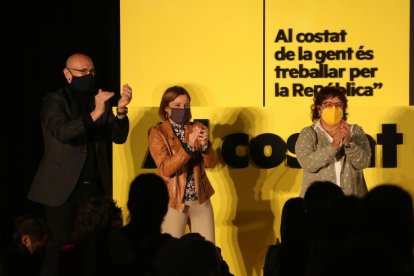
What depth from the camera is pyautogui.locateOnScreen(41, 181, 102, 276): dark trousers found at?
5441 mm

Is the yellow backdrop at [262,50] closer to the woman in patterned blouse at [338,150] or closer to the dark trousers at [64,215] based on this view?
the woman in patterned blouse at [338,150]

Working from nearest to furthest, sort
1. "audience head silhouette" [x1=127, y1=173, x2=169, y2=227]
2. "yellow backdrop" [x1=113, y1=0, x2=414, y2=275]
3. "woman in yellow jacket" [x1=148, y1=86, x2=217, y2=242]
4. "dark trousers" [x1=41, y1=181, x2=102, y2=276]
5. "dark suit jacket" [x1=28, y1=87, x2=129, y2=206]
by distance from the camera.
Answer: "audience head silhouette" [x1=127, y1=173, x2=169, y2=227]
"dark trousers" [x1=41, y1=181, x2=102, y2=276]
"dark suit jacket" [x1=28, y1=87, x2=129, y2=206]
"woman in yellow jacket" [x1=148, y1=86, x2=217, y2=242]
"yellow backdrop" [x1=113, y1=0, x2=414, y2=275]

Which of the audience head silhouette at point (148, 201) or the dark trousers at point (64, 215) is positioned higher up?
the audience head silhouette at point (148, 201)

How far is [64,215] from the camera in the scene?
Result: 5.58 metres

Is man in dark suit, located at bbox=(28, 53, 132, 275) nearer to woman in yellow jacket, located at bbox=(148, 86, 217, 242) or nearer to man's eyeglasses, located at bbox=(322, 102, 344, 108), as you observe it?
woman in yellow jacket, located at bbox=(148, 86, 217, 242)

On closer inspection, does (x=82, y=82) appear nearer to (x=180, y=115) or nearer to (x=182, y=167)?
(x=180, y=115)

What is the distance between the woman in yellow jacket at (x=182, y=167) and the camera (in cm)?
589

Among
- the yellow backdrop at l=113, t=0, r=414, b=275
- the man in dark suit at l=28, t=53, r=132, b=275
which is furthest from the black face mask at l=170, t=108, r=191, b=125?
the yellow backdrop at l=113, t=0, r=414, b=275

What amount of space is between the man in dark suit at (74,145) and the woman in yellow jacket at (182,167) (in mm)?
353

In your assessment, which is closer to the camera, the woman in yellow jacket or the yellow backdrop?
the woman in yellow jacket

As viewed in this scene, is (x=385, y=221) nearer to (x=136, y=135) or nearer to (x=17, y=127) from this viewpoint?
(x=136, y=135)

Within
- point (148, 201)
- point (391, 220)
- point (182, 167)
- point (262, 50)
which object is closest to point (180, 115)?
point (182, 167)

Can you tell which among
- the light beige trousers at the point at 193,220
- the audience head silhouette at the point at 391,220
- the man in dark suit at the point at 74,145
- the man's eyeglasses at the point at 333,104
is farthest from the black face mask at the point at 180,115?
the audience head silhouette at the point at 391,220

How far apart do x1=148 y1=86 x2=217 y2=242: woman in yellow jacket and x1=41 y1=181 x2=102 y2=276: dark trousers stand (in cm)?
52
